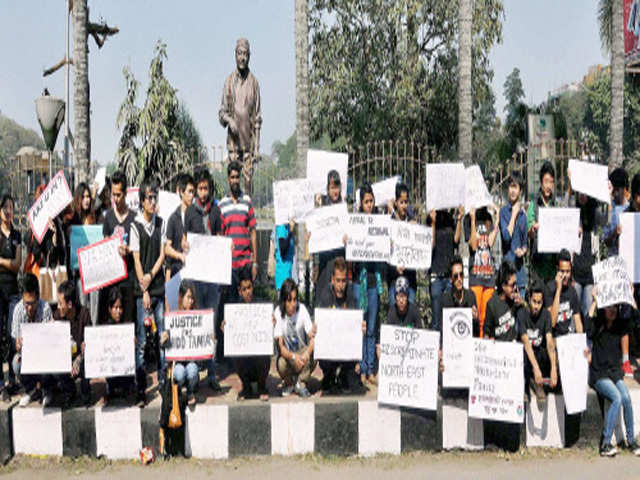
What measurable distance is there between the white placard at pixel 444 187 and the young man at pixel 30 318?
12.6 ft

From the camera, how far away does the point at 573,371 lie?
578cm

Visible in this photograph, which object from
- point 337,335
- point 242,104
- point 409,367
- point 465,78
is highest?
point 465,78

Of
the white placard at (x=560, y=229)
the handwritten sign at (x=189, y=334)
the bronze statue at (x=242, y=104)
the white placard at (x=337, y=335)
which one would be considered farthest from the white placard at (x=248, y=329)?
the bronze statue at (x=242, y=104)

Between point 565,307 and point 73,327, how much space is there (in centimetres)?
448

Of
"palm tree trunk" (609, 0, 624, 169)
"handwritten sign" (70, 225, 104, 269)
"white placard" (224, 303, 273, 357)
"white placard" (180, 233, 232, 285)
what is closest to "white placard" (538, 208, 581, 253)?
"white placard" (224, 303, 273, 357)

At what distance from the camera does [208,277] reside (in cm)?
617

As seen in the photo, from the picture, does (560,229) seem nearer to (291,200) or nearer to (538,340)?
(538,340)

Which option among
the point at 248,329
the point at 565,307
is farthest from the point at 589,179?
the point at 248,329

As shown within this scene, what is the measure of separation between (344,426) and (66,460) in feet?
8.02

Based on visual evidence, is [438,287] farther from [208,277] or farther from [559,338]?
[208,277]

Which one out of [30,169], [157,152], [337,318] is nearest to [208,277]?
[337,318]

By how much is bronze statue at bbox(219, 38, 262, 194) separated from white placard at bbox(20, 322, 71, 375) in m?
5.26

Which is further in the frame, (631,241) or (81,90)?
(81,90)

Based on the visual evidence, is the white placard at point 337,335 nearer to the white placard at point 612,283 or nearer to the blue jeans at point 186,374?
the blue jeans at point 186,374
